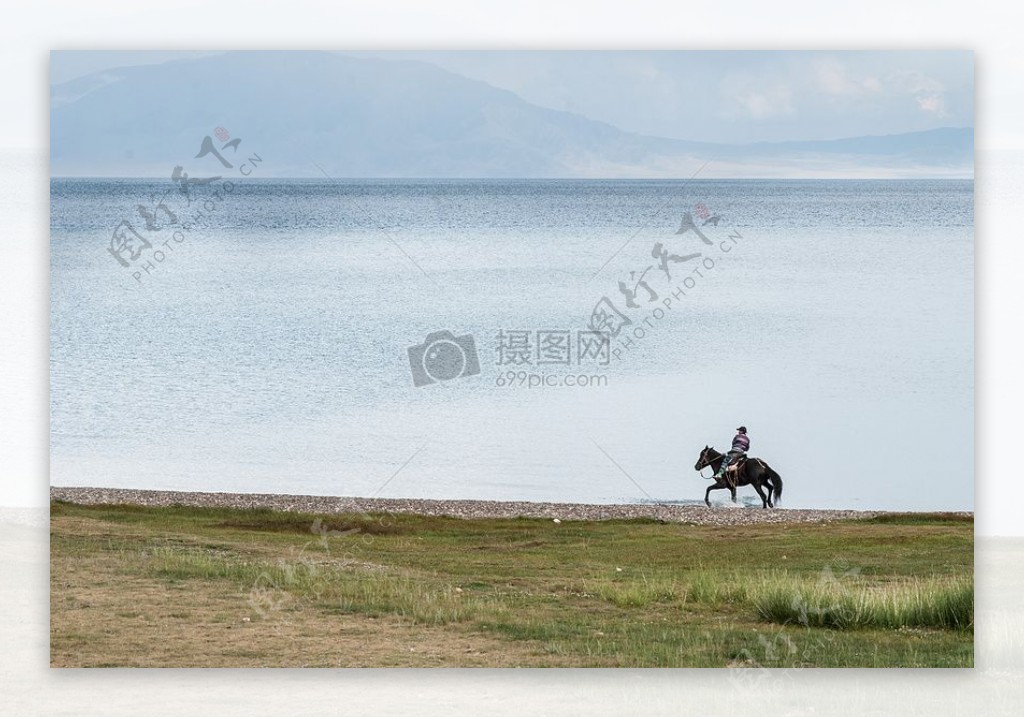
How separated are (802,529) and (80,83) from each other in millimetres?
5401

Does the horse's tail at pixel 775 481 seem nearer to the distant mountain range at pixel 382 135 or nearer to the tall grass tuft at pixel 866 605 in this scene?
the tall grass tuft at pixel 866 605

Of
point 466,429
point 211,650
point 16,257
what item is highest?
point 16,257

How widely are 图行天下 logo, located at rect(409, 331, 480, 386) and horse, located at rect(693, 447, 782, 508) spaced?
1.61 meters

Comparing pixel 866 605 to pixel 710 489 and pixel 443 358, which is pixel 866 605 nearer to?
pixel 710 489

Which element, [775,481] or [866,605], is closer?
[866,605]

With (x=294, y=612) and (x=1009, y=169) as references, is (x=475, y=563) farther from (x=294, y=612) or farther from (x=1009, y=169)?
(x=1009, y=169)

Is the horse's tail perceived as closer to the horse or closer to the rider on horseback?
the horse

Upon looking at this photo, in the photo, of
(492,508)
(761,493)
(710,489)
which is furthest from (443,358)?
(761,493)

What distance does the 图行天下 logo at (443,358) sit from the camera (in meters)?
10.7

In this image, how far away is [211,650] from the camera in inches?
392

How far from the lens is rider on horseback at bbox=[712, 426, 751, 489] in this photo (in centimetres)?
1083

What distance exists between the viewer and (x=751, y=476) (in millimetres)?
10805

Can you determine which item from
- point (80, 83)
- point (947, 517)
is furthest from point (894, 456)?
point (80, 83)

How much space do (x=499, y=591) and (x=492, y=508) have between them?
0.60 meters
